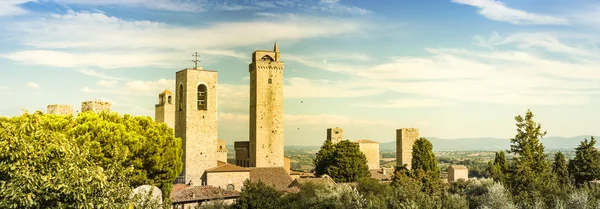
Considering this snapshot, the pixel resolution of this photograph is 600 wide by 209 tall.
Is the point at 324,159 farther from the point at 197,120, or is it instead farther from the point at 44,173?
the point at 44,173

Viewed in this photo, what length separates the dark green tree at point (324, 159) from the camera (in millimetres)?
54406

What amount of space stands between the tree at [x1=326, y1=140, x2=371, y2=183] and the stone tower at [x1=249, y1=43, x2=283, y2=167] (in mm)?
6775

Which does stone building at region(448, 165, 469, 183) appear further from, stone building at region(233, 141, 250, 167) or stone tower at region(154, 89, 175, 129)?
stone tower at region(154, 89, 175, 129)

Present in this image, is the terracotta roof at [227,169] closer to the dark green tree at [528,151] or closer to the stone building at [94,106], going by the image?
the stone building at [94,106]

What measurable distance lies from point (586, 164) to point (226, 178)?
1417 inches

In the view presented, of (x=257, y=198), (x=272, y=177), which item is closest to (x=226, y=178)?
(x=272, y=177)

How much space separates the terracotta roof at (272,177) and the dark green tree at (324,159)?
732 centimetres

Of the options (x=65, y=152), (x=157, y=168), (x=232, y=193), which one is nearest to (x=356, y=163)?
(x=232, y=193)

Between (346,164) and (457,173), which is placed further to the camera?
(457,173)

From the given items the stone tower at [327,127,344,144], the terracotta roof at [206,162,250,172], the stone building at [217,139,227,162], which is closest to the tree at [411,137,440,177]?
the terracotta roof at [206,162,250,172]

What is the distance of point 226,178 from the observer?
43344mm

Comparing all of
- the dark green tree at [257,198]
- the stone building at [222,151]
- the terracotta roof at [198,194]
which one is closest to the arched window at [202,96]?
the stone building at [222,151]

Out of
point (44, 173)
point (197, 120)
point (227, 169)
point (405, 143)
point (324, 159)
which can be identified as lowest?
point (227, 169)

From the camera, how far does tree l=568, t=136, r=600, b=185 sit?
168 feet
